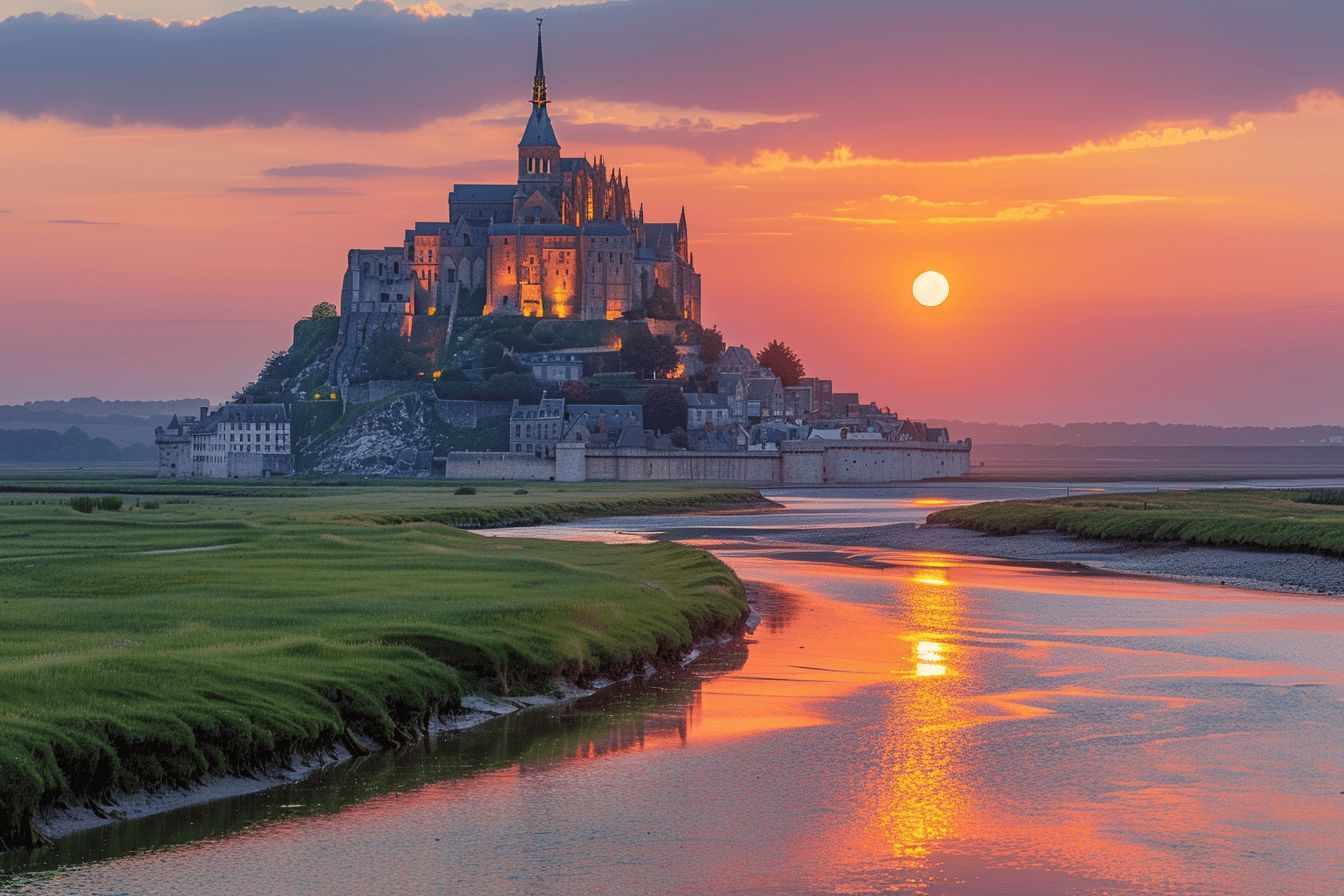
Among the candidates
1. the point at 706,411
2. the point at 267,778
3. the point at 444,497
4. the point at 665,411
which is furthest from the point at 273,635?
the point at 706,411

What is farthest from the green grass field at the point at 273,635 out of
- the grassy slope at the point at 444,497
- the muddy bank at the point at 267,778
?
the grassy slope at the point at 444,497

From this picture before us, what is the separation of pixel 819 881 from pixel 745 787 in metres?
4.83

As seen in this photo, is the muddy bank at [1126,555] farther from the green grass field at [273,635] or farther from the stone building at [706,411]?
the stone building at [706,411]

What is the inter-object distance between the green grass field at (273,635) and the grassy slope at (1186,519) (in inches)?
923

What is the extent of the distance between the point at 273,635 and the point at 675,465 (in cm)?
15431

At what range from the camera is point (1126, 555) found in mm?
72125

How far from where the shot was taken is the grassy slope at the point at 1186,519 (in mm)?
67438

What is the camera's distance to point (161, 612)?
3300 cm

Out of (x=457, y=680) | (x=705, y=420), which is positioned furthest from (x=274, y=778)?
(x=705, y=420)

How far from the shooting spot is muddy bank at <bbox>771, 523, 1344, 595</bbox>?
196 feet

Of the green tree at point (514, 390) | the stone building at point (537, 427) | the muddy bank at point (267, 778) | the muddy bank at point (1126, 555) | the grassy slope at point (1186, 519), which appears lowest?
the muddy bank at point (1126, 555)

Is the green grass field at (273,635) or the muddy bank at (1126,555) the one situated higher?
the green grass field at (273,635)

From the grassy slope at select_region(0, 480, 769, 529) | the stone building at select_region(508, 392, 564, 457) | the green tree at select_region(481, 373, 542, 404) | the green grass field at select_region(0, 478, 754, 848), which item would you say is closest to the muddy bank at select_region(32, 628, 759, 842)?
the green grass field at select_region(0, 478, 754, 848)

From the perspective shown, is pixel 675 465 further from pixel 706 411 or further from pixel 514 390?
pixel 514 390
